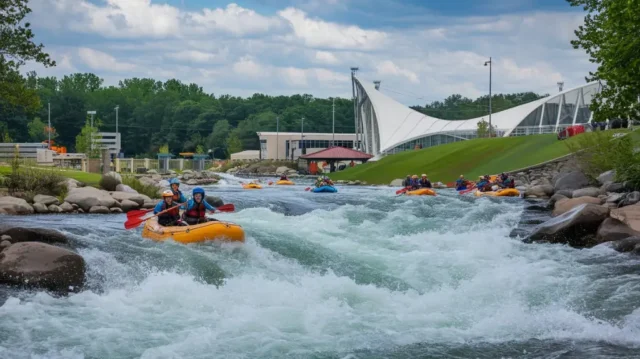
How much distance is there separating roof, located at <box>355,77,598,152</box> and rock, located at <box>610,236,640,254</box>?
64872mm

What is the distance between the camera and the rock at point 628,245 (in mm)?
15305

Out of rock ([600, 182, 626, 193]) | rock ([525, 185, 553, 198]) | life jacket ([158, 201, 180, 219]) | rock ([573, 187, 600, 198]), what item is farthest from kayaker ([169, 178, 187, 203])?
rock ([525, 185, 553, 198])

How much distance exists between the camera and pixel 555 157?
40469mm

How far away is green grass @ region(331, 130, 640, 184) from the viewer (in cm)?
4469

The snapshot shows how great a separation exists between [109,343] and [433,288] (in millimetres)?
5707

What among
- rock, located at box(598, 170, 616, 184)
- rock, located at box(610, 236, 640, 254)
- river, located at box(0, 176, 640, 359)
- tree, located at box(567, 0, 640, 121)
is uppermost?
tree, located at box(567, 0, 640, 121)

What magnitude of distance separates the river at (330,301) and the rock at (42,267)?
34 cm

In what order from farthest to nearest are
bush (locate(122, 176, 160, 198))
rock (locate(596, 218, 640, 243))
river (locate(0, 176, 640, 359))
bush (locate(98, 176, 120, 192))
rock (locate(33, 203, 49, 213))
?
bush (locate(122, 176, 160, 198)) < bush (locate(98, 176, 120, 192)) < rock (locate(33, 203, 49, 213)) < rock (locate(596, 218, 640, 243)) < river (locate(0, 176, 640, 359))

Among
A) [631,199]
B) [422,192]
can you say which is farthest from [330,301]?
[422,192]

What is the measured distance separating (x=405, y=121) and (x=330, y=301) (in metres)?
84.7

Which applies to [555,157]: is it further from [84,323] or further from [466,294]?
[84,323]

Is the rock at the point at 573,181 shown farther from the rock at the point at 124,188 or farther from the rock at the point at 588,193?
the rock at the point at 124,188

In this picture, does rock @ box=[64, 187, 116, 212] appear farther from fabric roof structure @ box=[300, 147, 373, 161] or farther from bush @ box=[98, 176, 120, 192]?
fabric roof structure @ box=[300, 147, 373, 161]

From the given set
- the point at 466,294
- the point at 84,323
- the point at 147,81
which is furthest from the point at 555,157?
the point at 147,81
